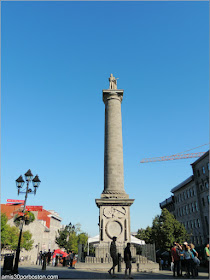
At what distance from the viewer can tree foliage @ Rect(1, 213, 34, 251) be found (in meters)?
48.1

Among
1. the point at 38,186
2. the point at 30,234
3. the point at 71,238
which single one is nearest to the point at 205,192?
the point at 38,186

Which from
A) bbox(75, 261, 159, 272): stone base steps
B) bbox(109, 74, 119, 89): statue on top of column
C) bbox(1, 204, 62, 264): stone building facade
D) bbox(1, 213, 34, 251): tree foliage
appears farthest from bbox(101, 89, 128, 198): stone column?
bbox(1, 204, 62, 264): stone building facade

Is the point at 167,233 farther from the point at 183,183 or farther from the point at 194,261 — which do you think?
the point at 194,261

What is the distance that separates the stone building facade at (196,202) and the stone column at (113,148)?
2552cm

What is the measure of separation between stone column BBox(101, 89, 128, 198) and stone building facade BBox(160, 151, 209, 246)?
25518 mm

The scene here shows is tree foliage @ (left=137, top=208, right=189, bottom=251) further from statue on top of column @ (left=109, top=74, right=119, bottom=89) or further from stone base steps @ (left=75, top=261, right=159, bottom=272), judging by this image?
statue on top of column @ (left=109, top=74, right=119, bottom=89)

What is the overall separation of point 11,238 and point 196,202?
40446 millimetres

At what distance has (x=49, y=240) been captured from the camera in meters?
66.3

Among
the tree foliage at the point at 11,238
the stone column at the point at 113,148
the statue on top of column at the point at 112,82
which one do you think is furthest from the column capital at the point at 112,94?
the tree foliage at the point at 11,238

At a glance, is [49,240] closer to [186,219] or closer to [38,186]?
[186,219]

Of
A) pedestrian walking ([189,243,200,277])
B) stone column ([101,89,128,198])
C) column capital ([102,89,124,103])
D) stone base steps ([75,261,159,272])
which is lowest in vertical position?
stone base steps ([75,261,159,272])

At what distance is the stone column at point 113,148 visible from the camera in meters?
21.5

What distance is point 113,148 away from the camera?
2295cm

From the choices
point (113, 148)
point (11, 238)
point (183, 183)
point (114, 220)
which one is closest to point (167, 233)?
point (183, 183)
